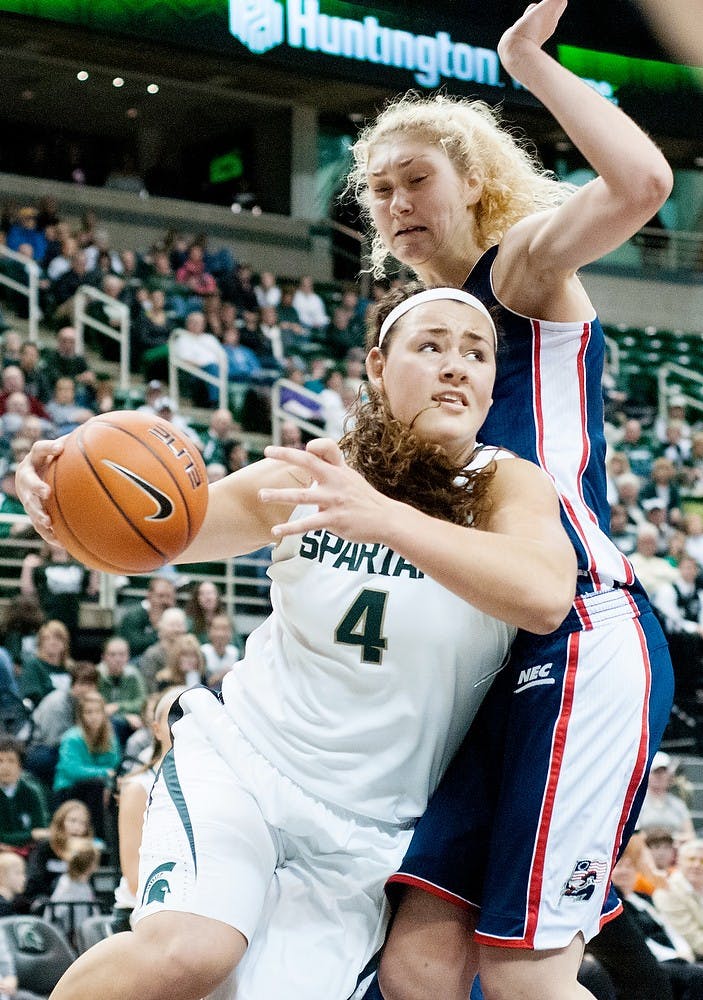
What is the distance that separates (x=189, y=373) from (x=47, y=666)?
515 centimetres

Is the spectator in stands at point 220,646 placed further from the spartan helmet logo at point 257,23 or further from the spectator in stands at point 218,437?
the spartan helmet logo at point 257,23

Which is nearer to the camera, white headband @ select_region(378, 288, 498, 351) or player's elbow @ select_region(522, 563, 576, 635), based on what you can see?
player's elbow @ select_region(522, 563, 576, 635)

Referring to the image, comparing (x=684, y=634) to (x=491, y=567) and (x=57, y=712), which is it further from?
(x=491, y=567)

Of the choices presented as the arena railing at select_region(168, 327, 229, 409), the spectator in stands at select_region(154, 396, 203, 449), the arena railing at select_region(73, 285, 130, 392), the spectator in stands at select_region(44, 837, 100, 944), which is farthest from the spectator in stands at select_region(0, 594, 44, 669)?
the arena railing at select_region(73, 285, 130, 392)

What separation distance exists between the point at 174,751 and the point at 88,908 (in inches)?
155

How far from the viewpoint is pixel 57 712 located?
306 inches

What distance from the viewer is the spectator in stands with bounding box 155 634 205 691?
8.34 meters

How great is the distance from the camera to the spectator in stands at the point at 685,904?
23.2 ft

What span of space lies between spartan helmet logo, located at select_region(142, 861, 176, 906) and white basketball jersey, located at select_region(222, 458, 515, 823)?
31 centimetres

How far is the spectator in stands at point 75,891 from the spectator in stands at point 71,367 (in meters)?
4.85

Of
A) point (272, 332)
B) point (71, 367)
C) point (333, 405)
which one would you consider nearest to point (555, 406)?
point (71, 367)

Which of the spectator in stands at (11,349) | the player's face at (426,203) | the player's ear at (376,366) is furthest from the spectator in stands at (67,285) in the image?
the player's ear at (376,366)

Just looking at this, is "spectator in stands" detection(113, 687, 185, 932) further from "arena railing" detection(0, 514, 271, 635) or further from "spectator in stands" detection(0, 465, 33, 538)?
"spectator in stands" detection(0, 465, 33, 538)

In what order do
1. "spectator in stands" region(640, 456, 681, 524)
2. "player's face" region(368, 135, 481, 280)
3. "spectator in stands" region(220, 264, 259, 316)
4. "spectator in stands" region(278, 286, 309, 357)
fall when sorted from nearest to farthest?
"player's face" region(368, 135, 481, 280)
"spectator in stands" region(640, 456, 681, 524)
"spectator in stands" region(278, 286, 309, 357)
"spectator in stands" region(220, 264, 259, 316)
